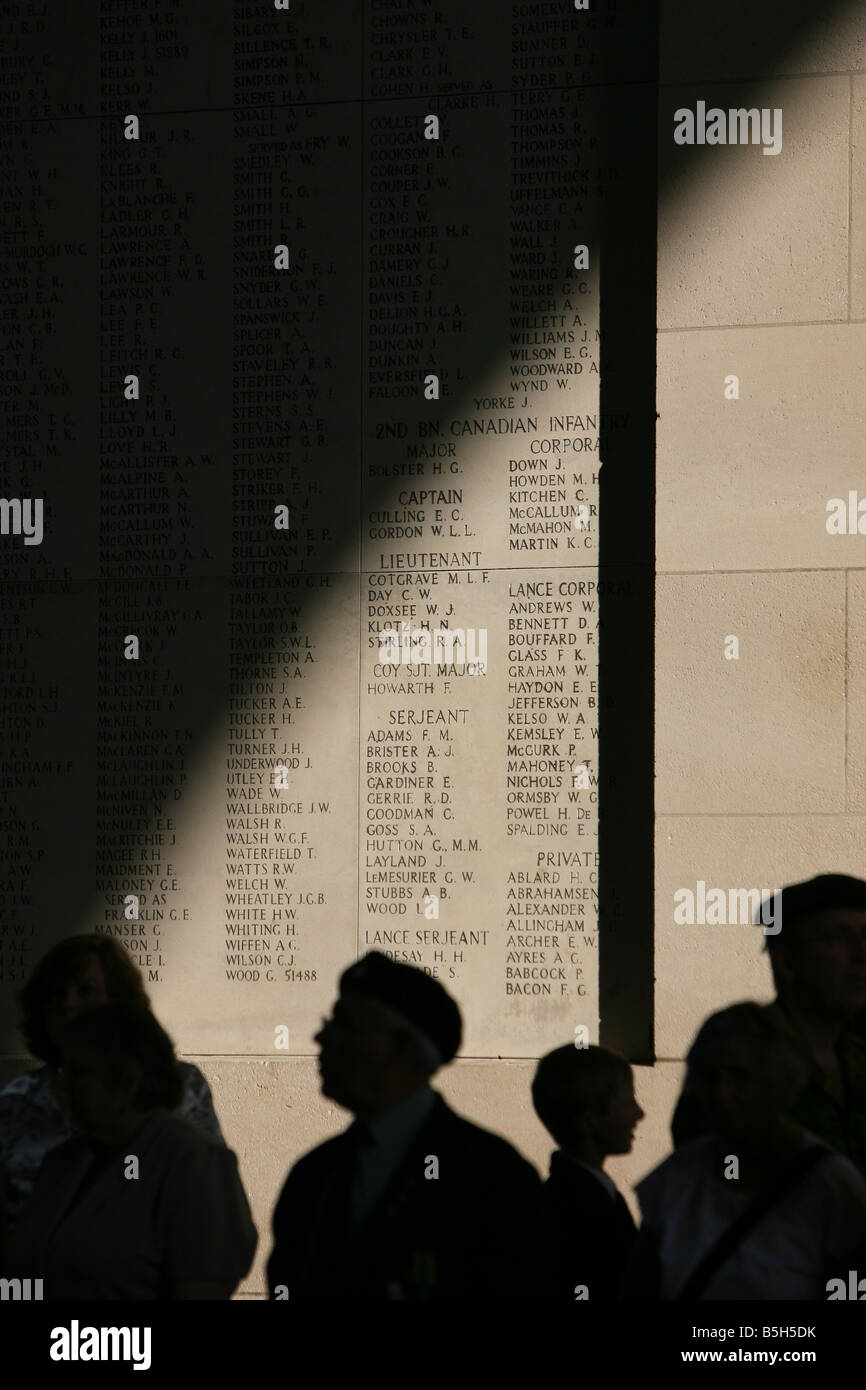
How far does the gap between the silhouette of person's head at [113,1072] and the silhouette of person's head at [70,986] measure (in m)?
0.90

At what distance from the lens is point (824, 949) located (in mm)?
4555

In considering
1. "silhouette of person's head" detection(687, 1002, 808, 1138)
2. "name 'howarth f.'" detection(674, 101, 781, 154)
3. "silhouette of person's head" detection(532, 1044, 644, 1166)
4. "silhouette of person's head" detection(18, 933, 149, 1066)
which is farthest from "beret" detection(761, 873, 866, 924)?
"name 'howarth f.'" detection(674, 101, 781, 154)

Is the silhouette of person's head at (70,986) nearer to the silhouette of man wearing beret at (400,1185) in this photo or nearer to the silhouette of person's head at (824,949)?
the silhouette of man wearing beret at (400,1185)

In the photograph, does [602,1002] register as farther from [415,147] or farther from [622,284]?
[415,147]

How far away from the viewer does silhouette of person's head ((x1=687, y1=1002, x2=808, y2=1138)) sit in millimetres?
3711

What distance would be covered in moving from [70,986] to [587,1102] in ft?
6.11

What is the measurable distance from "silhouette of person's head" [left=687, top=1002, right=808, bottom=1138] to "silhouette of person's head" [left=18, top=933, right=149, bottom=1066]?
2.11m

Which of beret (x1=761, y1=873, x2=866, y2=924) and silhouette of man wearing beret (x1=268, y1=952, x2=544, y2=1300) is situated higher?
beret (x1=761, y1=873, x2=866, y2=924)

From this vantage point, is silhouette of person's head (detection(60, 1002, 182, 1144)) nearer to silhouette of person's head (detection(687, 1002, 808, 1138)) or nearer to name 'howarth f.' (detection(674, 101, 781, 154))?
silhouette of person's head (detection(687, 1002, 808, 1138))

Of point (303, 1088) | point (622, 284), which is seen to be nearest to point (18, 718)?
point (303, 1088)

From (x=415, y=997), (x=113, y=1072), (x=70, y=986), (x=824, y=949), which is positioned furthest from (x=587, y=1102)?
(x=70, y=986)

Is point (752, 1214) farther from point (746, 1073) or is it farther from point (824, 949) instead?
point (824, 949)

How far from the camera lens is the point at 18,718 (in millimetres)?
A: 7387

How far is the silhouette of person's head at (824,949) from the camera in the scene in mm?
4453
